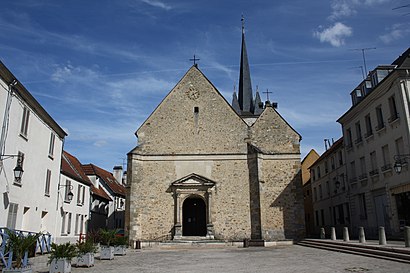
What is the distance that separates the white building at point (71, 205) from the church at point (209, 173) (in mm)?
3678

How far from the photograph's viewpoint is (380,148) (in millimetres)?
18531

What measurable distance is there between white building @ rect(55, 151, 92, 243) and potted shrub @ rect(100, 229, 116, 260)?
523cm

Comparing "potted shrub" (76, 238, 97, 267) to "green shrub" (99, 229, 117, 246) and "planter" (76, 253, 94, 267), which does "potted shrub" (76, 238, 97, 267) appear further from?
"green shrub" (99, 229, 117, 246)

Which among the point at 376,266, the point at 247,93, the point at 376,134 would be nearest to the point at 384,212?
the point at 376,134

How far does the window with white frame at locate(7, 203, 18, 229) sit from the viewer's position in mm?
13234

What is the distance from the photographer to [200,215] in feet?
76.1

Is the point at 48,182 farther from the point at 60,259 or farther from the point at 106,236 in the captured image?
the point at 60,259

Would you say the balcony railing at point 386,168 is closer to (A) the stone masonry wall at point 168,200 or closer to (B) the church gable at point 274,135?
(B) the church gable at point 274,135

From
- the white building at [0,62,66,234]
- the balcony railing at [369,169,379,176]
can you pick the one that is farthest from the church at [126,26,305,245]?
the white building at [0,62,66,234]

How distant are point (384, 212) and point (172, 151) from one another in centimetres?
1299

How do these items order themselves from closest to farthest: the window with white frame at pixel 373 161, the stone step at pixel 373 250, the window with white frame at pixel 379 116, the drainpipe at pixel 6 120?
the stone step at pixel 373 250 < the drainpipe at pixel 6 120 < the window with white frame at pixel 379 116 < the window with white frame at pixel 373 161

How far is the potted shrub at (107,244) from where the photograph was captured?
43.4 ft

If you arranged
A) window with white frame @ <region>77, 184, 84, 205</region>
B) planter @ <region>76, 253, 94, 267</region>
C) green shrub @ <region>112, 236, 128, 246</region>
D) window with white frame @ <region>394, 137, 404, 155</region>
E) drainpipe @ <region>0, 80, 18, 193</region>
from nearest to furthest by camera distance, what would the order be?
planter @ <region>76, 253, 94, 267</region> < drainpipe @ <region>0, 80, 18, 193</region> < green shrub @ <region>112, 236, 128, 246</region> < window with white frame @ <region>394, 137, 404, 155</region> < window with white frame @ <region>77, 184, 84, 205</region>

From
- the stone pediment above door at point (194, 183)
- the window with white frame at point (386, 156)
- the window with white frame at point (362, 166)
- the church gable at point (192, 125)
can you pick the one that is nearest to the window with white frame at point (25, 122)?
the church gable at point (192, 125)
